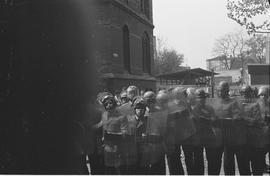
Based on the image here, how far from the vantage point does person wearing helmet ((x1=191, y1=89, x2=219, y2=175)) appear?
306 centimetres

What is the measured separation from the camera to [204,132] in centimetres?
308

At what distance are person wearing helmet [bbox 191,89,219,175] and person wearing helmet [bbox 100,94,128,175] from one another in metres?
0.61

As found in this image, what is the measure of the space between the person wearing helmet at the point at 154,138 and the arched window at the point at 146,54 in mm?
360

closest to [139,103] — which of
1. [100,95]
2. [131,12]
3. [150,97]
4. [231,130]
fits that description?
[150,97]

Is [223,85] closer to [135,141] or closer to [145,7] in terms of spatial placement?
[135,141]

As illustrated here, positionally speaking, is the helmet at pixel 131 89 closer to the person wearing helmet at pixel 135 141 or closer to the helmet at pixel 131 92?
the helmet at pixel 131 92

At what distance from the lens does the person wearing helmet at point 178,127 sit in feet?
10.2

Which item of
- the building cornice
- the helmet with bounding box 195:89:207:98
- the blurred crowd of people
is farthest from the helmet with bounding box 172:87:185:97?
the building cornice

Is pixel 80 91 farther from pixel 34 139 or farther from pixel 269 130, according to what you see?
pixel 269 130

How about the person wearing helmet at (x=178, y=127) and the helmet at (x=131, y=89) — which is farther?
the helmet at (x=131, y=89)

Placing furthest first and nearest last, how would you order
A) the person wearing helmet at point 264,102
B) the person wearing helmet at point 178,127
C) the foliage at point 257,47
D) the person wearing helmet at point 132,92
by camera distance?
the person wearing helmet at point 132,92 < the person wearing helmet at point 178,127 < the foliage at point 257,47 < the person wearing helmet at point 264,102

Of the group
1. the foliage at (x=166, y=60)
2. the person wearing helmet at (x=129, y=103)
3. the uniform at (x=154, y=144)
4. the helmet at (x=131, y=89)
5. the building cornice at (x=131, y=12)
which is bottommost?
the uniform at (x=154, y=144)

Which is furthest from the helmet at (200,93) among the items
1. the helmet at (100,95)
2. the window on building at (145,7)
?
the window on building at (145,7)

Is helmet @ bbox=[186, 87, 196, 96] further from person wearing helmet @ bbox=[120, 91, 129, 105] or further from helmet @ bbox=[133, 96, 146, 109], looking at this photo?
person wearing helmet @ bbox=[120, 91, 129, 105]
